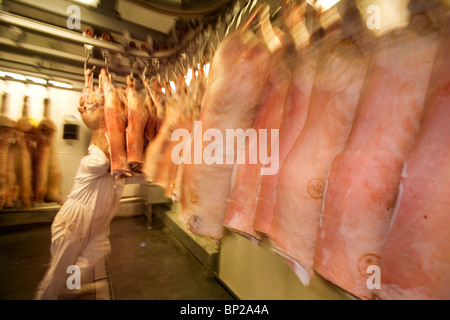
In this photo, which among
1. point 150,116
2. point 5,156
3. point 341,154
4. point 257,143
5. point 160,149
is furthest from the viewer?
point 5,156

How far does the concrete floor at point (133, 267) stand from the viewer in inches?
86.4

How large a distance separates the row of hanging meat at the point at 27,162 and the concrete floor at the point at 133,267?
732mm

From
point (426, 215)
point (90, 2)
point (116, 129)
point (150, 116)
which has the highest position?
point (90, 2)

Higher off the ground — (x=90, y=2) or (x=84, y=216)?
(x=90, y=2)

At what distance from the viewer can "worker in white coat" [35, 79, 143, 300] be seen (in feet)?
5.76

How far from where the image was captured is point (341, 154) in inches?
23.2

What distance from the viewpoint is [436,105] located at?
0.46m

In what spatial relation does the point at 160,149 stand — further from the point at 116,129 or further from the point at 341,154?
the point at 341,154

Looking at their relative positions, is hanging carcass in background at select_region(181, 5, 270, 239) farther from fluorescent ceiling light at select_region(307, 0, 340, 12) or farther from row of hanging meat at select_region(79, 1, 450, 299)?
fluorescent ceiling light at select_region(307, 0, 340, 12)

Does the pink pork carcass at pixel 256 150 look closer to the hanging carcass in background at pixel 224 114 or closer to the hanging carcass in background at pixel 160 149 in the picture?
the hanging carcass in background at pixel 224 114

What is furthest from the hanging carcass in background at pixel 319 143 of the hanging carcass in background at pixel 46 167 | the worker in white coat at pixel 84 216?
the hanging carcass in background at pixel 46 167

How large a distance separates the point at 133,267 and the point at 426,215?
314cm

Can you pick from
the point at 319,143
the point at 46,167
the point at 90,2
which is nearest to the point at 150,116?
the point at 90,2

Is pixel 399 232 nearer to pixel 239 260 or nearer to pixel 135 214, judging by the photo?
pixel 239 260
